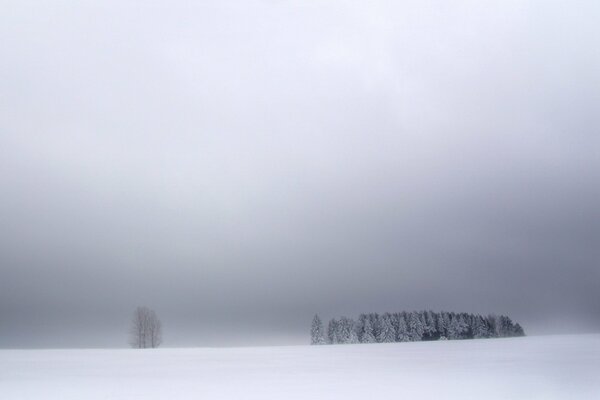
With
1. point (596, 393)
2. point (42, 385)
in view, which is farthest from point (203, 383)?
point (596, 393)

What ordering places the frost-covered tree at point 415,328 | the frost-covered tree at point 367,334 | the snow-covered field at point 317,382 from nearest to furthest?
the snow-covered field at point 317,382 → the frost-covered tree at point 367,334 → the frost-covered tree at point 415,328

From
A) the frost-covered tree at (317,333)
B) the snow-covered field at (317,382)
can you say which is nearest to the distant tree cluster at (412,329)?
the frost-covered tree at (317,333)

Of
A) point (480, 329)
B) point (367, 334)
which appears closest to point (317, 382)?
point (367, 334)

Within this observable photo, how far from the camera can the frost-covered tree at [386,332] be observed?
4803 inches

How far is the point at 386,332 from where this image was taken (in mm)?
122688

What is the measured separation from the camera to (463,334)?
12612 cm

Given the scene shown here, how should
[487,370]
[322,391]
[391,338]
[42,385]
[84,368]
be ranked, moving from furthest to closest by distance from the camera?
1. [391,338]
2. [84,368]
3. [487,370]
4. [42,385]
5. [322,391]

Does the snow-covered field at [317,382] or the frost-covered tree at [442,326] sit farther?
the frost-covered tree at [442,326]

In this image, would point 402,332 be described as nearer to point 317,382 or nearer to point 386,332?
point 386,332

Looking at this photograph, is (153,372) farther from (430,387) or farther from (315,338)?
(315,338)

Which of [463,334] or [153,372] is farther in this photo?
[463,334]

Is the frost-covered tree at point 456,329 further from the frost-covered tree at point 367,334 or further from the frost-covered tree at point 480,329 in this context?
the frost-covered tree at point 367,334

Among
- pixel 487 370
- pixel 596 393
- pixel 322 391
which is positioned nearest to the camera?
pixel 596 393

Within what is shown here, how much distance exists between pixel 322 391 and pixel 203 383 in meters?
6.78
